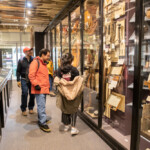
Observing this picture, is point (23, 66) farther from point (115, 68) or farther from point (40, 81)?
point (115, 68)

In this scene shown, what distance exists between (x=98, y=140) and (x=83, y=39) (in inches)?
84.1

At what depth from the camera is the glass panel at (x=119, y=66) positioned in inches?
106

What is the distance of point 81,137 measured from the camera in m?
2.93

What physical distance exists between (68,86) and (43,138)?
3.21ft

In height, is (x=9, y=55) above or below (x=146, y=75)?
above

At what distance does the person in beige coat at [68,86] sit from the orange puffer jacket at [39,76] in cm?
39

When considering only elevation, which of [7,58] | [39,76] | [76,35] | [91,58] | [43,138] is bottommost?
[43,138]

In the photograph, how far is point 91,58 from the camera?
3.84 m

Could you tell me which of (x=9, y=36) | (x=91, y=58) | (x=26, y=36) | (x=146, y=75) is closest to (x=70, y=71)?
(x=91, y=58)

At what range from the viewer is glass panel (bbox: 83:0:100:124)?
3.59 meters

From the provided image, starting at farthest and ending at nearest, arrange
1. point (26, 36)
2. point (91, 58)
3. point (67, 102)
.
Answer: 1. point (26, 36)
2. point (91, 58)
3. point (67, 102)

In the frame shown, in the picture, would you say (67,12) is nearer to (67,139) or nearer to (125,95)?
(125,95)

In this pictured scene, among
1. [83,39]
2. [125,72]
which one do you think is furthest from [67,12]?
[125,72]

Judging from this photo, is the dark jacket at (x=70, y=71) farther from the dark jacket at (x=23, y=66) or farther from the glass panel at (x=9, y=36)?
the glass panel at (x=9, y=36)
